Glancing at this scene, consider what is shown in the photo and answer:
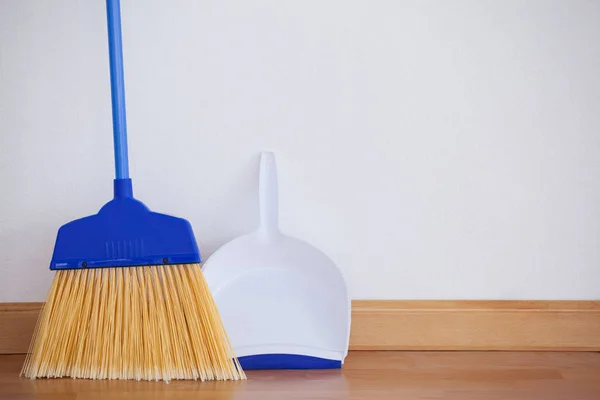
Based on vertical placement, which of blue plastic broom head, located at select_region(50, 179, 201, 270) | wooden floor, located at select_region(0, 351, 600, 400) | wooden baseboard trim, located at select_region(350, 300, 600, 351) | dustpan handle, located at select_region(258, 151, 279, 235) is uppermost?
dustpan handle, located at select_region(258, 151, 279, 235)

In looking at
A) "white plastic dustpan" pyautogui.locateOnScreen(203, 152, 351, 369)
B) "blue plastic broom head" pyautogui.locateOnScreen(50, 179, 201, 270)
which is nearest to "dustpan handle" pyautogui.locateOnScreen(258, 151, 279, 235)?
"white plastic dustpan" pyautogui.locateOnScreen(203, 152, 351, 369)

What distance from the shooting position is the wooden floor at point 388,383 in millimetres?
970

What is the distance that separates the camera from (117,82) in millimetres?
1061

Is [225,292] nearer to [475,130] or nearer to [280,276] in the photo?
[280,276]

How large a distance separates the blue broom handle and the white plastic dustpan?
0.72 ft

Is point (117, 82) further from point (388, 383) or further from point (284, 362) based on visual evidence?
point (388, 383)

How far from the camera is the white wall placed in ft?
3.78

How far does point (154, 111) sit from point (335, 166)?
0.32 m

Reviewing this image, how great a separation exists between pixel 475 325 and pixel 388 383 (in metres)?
0.24

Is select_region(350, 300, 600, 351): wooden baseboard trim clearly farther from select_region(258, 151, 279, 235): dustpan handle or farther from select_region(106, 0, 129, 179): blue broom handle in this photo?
select_region(106, 0, 129, 179): blue broom handle

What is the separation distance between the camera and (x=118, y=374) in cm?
102

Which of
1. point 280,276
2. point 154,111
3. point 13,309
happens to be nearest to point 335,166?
point 280,276

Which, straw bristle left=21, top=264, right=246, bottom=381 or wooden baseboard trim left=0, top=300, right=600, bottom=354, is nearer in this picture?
straw bristle left=21, top=264, right=246, bottom=381

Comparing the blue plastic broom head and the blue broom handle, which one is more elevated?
the blue broom handle
